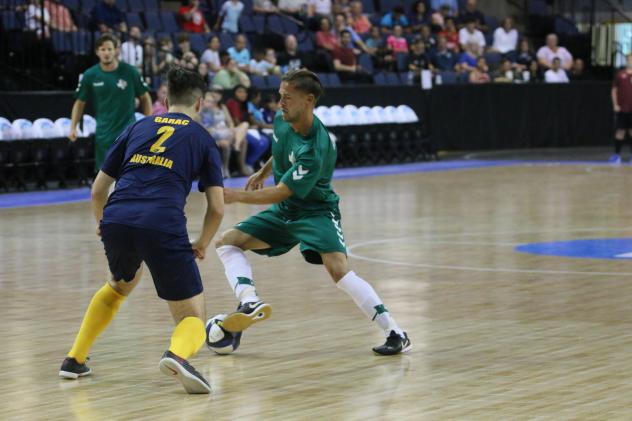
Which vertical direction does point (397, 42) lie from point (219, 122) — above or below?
above

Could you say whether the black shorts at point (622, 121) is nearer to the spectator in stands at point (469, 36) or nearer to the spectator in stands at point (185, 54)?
the spectator in stands at point (469, 36)

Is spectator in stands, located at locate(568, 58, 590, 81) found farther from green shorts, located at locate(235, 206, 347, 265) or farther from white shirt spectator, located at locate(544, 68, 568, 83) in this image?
green shorts, located at locate(235, 206, 347, 265)

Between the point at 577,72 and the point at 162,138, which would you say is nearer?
the point at 162,138

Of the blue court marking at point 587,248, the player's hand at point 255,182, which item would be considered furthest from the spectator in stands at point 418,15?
the player's hand at point 255,182

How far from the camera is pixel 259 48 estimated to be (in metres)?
25.8

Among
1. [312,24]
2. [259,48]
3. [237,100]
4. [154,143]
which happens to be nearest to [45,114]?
[237,100]

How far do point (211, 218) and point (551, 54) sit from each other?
2606 centimetres

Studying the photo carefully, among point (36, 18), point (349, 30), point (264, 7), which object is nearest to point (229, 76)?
point (36, 18)

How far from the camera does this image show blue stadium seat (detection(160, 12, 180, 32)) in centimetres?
2478

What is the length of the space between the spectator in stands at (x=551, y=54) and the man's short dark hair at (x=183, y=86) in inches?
996

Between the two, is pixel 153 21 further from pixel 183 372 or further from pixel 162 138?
pixel 183 372

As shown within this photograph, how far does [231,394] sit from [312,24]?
2167 cm

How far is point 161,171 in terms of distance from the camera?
650 cm

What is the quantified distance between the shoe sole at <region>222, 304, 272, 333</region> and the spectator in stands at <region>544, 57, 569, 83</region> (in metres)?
23.8
